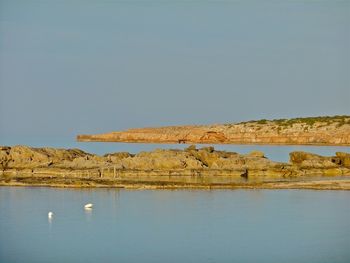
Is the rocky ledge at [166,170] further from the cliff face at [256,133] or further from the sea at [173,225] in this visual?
the cliff face at [256,133]

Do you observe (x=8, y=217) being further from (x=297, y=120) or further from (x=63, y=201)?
(x=297, y=120)

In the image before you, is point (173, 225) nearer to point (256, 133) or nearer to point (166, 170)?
point (166, 170)

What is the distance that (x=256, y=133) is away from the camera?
233 ft

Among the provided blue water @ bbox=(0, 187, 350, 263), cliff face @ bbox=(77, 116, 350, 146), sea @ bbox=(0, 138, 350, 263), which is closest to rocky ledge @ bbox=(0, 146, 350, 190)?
sea @ bbox=(0, 138, 350, 263)

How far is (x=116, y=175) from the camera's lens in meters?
28.7

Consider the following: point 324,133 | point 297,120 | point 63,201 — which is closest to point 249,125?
point 297,120

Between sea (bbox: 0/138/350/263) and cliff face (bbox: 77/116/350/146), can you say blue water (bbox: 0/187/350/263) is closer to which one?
sea (bbox: 0/138/350/263)

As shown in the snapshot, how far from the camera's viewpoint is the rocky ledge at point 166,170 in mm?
26188

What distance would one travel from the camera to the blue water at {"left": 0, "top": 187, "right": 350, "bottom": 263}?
15922 millimetres

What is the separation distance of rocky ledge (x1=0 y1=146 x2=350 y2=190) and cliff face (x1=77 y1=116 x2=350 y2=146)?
3292 cm

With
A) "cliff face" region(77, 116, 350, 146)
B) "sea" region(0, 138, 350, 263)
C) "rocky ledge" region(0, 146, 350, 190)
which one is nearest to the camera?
"sea" region(0, 138, 350, 263)

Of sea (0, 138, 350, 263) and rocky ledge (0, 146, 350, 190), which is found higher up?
rocky ledge (0, 146, 350, 190)

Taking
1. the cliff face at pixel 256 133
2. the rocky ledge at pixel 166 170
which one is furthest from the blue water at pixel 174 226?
the cliff face at pixel 256 133

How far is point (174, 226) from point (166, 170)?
10019 mm
